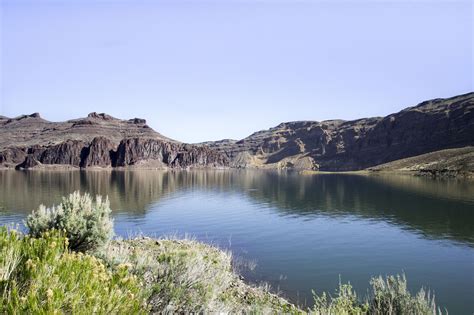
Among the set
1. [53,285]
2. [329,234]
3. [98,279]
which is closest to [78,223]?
[98,279]

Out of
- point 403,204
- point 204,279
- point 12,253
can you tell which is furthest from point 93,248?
point 403,204

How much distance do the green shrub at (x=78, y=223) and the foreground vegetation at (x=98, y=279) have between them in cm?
3

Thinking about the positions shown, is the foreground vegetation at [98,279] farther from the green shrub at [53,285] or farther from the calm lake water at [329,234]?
the calm lake water at [329,234]

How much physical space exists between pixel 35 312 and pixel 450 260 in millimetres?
30035

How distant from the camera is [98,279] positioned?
503cm

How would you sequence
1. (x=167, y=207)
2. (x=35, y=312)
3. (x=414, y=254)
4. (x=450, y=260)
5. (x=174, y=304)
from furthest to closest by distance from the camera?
(x=167, y=207), (x=414, y=254), (x=450, y=260), (x=174, y=304), (x=35, y=312)

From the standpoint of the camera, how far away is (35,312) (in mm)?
3768

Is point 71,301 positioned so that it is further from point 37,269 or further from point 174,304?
point 174,304

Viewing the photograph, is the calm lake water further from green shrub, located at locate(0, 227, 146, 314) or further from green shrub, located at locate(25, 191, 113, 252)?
green shrub, located at locate(0, 227, 146, 314)

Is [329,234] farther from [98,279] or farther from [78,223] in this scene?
[98,279]

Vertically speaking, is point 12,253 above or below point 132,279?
above

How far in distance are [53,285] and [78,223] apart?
9.29 m

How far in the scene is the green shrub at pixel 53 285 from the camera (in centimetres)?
399

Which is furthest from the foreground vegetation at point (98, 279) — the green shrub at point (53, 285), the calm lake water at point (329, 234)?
the calm lake water at point (329, 234)
